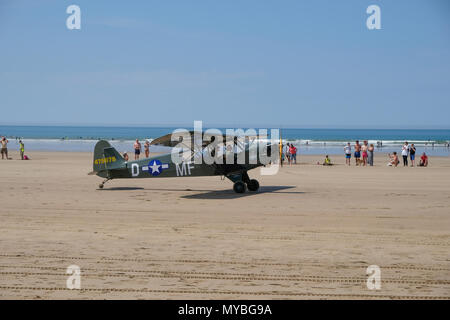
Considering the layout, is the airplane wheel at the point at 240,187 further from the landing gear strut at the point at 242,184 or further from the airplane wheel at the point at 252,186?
the airplane wheel at the point at 252,186

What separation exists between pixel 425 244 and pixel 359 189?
8.98m

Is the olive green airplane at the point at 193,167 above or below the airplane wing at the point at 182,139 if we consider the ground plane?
below

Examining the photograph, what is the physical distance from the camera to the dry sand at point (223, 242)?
6.61m

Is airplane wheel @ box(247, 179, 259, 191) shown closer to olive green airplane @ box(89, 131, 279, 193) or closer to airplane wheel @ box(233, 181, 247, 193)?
olive green airplane @ box(89, 131, 279, 193)

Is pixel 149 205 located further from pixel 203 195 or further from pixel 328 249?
pixel 328 249

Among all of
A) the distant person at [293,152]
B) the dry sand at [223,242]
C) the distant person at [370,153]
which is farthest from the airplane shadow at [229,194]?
the distant person at [370,153]

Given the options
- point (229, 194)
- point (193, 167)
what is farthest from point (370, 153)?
point (193, 167)

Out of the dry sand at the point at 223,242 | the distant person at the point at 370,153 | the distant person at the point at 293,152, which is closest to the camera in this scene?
the dry sand at the point at 223,242

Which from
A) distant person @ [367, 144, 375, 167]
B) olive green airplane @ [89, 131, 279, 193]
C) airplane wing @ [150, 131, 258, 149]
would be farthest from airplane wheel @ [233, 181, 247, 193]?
distant person @ [367, 144, 375, 167]

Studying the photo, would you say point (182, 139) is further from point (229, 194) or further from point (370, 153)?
point (370, 153)

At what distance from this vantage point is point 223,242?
368 inches

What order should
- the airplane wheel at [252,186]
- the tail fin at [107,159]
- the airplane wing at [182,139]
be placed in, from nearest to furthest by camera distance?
1. the airplane wing at [182,139]
2. the airplane wheel at [252,186]
3. the tail fin at [107,159]

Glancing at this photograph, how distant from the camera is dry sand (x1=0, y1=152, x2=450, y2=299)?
6605 mm
